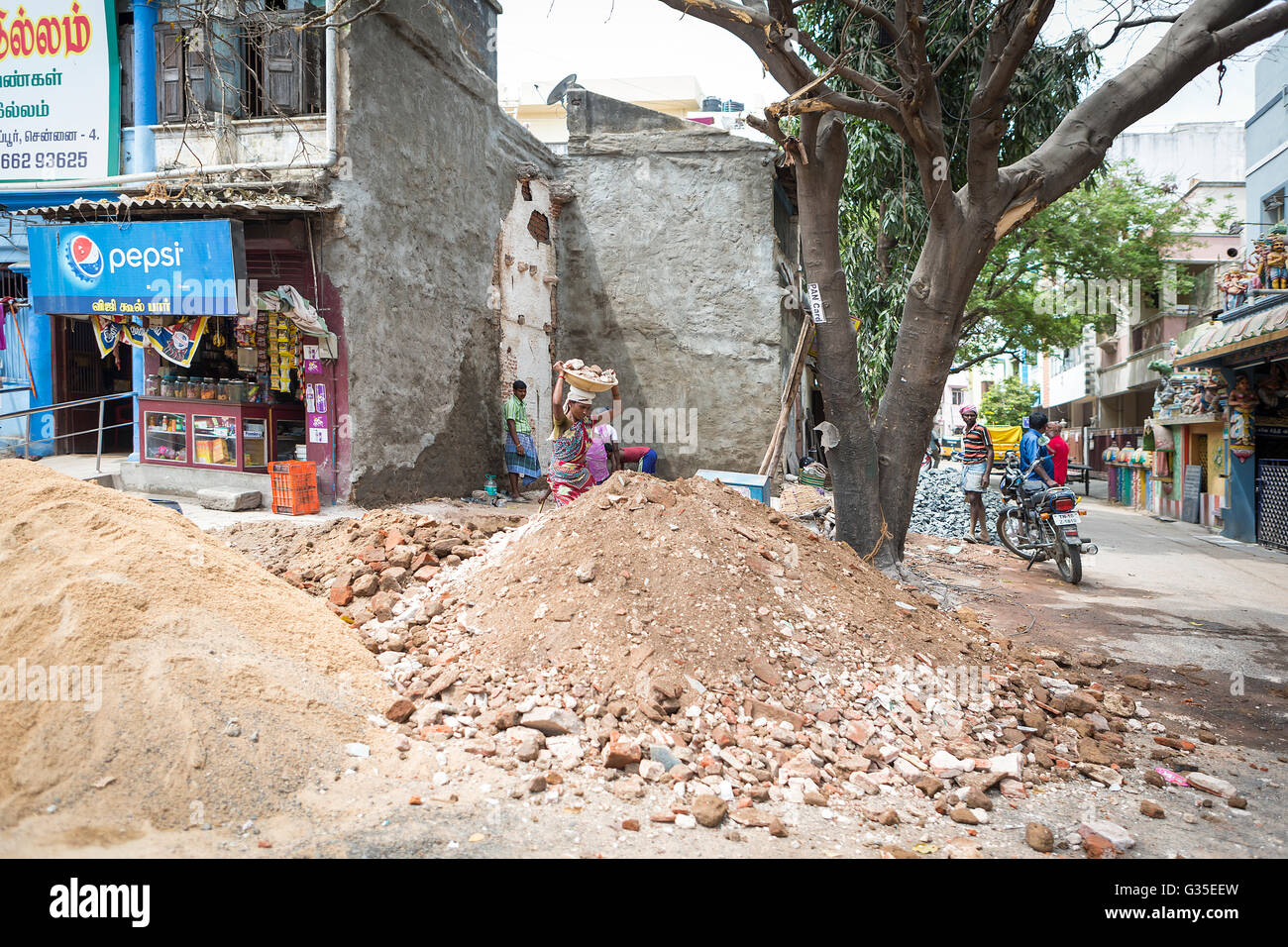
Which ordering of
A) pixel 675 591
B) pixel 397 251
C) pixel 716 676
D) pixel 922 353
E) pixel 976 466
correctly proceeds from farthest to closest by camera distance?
pixel 976 466
pixel 397 251
pixel 922 353
pixel 675 591
pixel 716 676

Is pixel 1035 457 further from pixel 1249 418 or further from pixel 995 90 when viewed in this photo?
pixel 1249 418

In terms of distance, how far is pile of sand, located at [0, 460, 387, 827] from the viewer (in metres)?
2.91

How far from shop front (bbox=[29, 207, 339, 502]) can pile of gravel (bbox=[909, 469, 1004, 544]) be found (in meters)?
7.57

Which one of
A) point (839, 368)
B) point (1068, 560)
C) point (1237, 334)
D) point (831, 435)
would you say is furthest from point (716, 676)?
point (1237, 334)

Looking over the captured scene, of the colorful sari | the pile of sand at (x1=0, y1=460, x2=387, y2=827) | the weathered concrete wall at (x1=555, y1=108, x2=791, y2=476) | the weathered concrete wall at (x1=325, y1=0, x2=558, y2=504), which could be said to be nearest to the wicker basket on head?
the colorful sari

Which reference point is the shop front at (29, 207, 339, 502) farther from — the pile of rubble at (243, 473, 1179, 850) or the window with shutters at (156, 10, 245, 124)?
the pile of rubble at (243, 473, 1179, 850)

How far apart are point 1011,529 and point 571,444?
17.9 feet

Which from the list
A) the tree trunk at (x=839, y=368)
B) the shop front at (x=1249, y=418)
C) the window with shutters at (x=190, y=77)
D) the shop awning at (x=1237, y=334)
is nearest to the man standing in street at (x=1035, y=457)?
the tree trunk at (x=839, y=368)

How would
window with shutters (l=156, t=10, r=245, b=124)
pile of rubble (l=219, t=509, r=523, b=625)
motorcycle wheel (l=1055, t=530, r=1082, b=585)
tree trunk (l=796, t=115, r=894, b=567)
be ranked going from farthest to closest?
window with shutters (l=156, t=10, r=245, b=124), motorcycle wheel (l=1055, t=530, r=1082, b=585), tree trunk (l=796, t=115, r=894, b=567), pile of rubble (l=219, t=509, r=523, b=625)

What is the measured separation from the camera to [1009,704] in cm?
422

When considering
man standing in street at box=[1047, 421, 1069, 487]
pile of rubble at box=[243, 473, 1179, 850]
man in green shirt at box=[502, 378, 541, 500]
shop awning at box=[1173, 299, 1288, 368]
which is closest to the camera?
pile of rubble at box=[243, 473, 1179, 850]

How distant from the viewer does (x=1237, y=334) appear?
11.5 m

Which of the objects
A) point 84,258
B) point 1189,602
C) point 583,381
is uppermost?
point 84,258
